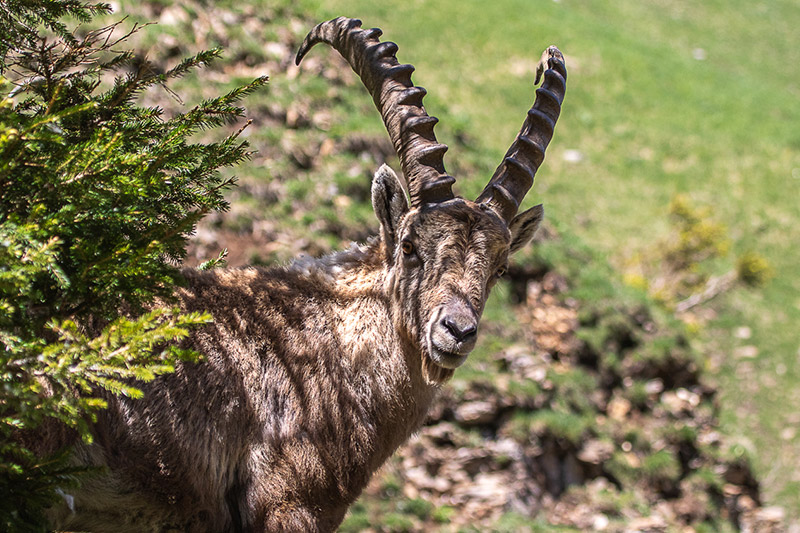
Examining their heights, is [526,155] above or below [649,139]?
below

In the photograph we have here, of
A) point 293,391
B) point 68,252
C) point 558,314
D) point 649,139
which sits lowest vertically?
point 293,391

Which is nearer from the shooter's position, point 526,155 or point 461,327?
point 461,327

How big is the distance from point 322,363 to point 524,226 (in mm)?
2376

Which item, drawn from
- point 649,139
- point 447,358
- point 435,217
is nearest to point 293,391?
point 447,358

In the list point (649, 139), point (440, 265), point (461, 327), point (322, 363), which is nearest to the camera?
point (461, 327)

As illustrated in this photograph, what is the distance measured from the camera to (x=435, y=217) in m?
6.25

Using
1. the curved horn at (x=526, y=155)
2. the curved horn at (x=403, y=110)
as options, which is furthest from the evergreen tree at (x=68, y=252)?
the curved horn at (x=526, y=155)

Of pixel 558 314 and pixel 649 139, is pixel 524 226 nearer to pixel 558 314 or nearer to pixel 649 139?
pixel 558 314

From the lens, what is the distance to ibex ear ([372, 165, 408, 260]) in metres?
6.62

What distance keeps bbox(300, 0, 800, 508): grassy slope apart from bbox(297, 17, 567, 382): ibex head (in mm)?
17092

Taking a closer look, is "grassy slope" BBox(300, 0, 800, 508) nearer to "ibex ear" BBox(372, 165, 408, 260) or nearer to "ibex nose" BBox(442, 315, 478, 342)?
"ibex ear" BBox(372, 165, 408, 260)

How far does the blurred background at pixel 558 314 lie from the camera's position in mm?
15445

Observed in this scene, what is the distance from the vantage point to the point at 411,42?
39.1 meters

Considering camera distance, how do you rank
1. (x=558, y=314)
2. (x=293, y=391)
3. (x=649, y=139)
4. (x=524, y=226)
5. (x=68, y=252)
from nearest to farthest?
(x=68, y=252) → (x=293, y=391) → (x=524, y=226) → (x=558, y=314) → (x=649, y=139)
